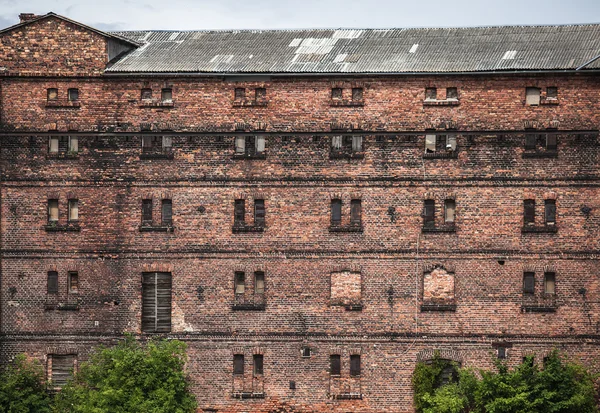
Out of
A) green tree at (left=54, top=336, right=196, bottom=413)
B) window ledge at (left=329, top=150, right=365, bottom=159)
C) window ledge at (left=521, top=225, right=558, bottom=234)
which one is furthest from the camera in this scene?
window ledge at (left=329, top=150, right=365, bottom=159)

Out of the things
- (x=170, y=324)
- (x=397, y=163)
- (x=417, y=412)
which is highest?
(x=397, y=163)

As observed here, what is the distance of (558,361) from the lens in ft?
141

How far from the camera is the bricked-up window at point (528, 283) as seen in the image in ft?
149

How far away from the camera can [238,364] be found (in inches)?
1815

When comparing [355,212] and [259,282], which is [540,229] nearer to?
[355,212]

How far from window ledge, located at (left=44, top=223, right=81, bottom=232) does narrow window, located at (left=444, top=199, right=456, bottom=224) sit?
13.0 meters

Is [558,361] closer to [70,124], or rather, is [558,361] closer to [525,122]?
[525,122]

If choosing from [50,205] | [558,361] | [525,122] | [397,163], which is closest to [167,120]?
[50,205]

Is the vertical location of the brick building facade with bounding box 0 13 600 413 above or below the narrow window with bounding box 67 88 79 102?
below

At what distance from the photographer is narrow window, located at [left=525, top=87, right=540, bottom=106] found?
45531 millimetres

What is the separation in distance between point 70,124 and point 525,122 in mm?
16109

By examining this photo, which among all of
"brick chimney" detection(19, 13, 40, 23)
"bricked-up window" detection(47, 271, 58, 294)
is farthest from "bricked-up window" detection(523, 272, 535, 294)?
"brick chimney" detection(19, 13, 40, 23)

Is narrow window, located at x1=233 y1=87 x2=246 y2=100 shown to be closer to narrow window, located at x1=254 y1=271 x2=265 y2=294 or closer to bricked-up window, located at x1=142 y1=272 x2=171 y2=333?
narrow window, located at x1=254 y1=271 x2=265 y2=294

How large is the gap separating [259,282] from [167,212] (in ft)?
13.6
